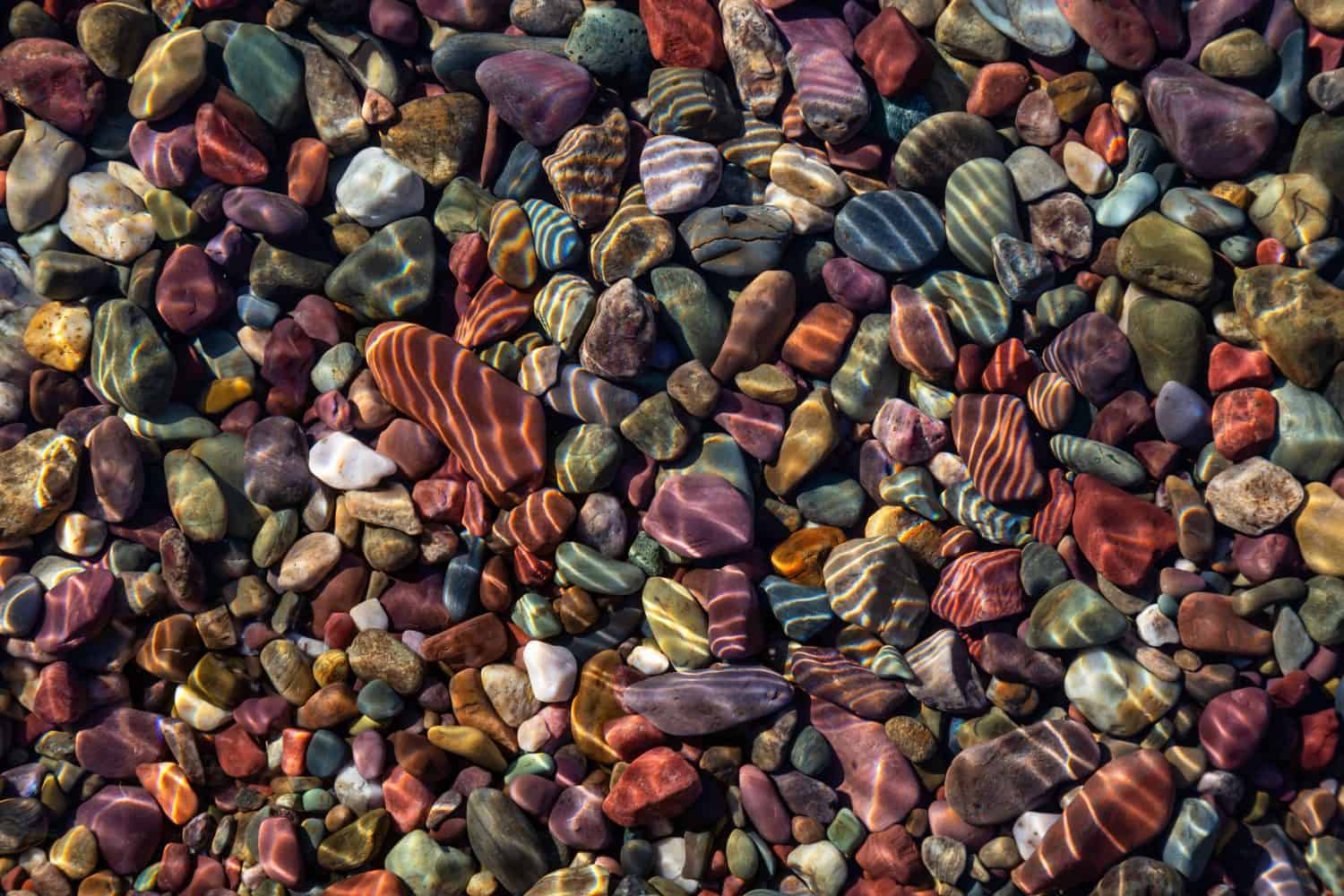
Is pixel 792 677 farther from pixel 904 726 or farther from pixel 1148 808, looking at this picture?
pixel 1148 808

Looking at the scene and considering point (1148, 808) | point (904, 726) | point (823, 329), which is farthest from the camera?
point (823, 329)

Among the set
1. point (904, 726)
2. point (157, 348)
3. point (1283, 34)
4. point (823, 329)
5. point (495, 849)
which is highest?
point (1283, 34)

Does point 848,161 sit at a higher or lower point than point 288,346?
higher

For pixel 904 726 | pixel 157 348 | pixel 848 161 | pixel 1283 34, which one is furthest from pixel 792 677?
pixel 1283 34

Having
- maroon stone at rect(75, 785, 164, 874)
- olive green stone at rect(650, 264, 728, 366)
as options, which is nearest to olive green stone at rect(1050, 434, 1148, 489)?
olive green stone at rect(650, 264, 728, 366)

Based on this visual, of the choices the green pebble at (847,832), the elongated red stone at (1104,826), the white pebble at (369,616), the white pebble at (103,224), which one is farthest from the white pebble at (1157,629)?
the white pebble at (103,224)

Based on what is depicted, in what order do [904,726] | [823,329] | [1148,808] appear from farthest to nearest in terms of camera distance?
[823,329] < [904,726] < [1148,808]

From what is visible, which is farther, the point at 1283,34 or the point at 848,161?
the point at 848,161
